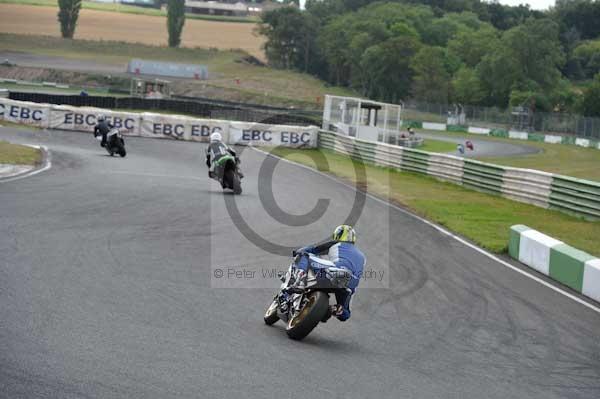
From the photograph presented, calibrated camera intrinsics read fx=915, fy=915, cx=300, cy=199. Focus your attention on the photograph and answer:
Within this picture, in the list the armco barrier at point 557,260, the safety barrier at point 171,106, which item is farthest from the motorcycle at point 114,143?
the safety barrier at point 171,106

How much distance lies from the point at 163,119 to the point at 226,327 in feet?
107

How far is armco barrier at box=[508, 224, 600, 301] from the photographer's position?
1316 centimetres

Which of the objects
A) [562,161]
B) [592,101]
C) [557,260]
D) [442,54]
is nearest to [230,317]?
[557,260]

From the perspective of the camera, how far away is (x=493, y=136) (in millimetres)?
76375

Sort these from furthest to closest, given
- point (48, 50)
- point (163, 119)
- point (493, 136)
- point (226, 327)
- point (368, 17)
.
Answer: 1. point (368, 17)
2. point (48, 50)
3. point (493, 136)
4. point (163, 119)
5. point (226, 327)

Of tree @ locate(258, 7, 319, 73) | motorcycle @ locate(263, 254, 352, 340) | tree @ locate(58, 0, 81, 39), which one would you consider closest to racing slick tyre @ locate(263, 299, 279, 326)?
motorcycle @ locate(263, 254, 352, 340)

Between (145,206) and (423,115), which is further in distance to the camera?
(423,115)

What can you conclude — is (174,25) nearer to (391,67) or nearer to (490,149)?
(391,67)

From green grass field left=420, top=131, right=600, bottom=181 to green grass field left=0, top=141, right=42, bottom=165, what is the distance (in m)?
23.2

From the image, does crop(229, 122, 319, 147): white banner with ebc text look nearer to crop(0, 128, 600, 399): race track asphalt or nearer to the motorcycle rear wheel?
crop(0, 128, 600, 399): race track asphalt

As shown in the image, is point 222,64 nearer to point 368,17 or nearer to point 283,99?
point 283,99

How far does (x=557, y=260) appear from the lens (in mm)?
14281

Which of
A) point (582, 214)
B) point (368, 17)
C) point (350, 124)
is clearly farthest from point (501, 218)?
point (368, 17)

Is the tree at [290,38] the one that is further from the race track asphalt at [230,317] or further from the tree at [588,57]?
the race track asphalt at [230,317]
